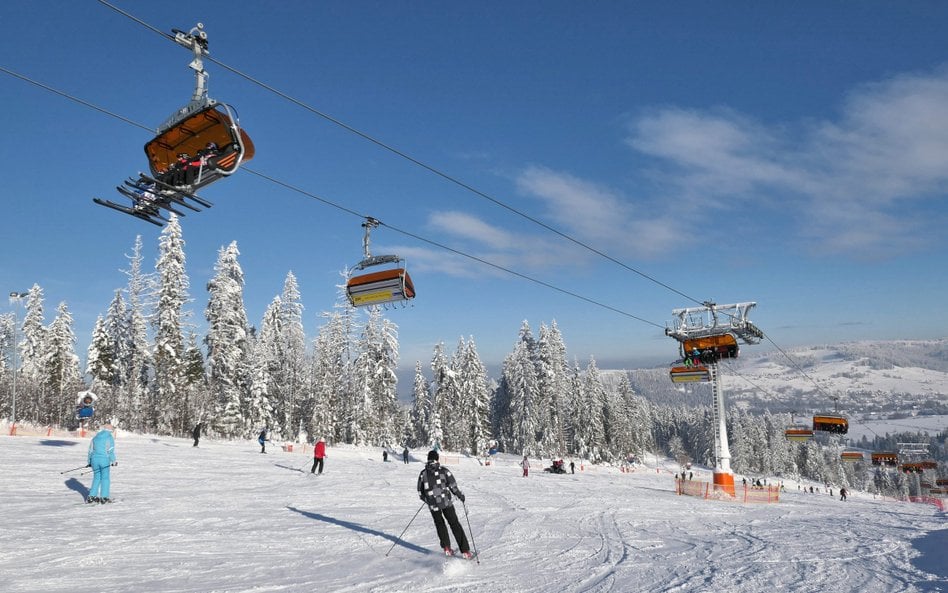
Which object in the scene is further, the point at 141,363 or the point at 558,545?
the point at 141,363

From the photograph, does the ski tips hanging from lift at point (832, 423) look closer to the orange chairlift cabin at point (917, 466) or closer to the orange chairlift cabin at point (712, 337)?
the orange chairlift cabin at point (712, 337)

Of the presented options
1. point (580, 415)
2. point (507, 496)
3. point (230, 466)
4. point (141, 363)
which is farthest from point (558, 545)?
point (580, 415)

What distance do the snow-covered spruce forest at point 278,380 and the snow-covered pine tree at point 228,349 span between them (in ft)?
0.34

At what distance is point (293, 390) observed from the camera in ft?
185

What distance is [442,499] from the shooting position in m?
8.37

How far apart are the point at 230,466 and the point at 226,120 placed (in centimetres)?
1867

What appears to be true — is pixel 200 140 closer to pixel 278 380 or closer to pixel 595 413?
pixel 278 380

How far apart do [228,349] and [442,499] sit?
138ft

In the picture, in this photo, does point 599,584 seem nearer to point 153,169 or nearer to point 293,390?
point 153,169

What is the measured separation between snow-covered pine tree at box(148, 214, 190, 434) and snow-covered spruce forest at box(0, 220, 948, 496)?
0.09m

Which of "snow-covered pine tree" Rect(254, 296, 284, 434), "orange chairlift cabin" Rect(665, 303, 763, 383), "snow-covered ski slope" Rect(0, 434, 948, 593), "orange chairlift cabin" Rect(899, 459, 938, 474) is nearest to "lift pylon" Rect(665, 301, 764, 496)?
"orange chairlift cabin" Rect(665, 303, 763, 383)

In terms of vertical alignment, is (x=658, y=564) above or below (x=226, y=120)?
below

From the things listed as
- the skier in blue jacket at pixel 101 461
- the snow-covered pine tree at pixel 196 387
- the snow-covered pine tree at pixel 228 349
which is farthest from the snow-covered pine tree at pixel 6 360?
the skier in blue jacket at pixel 101 461

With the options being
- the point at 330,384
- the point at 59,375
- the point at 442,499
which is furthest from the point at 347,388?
the point at 442,499
